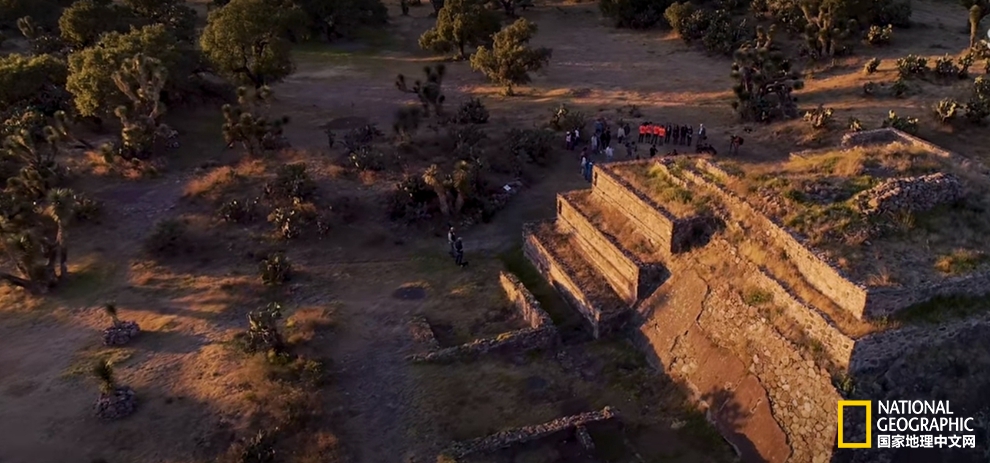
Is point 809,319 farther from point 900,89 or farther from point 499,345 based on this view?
point 900,89

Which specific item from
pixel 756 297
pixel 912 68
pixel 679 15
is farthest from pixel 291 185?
pixel 679 15

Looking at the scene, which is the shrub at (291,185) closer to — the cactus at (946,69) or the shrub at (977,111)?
the shrub at (977,111)

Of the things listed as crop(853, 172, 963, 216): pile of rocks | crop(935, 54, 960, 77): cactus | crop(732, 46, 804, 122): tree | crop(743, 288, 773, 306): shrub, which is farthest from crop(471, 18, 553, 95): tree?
crop(743, 288, 773, 306): shrub

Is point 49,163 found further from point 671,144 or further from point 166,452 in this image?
point 671,144

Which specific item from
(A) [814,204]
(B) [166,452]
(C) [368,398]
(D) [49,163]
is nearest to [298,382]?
(C) [368,398]

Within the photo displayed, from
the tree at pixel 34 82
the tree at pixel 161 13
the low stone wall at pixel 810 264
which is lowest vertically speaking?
the low stone wall at pixel 810 264

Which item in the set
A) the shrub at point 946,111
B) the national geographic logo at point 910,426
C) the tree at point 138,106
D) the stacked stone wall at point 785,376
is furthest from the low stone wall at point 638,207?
the tree at point 138,106
